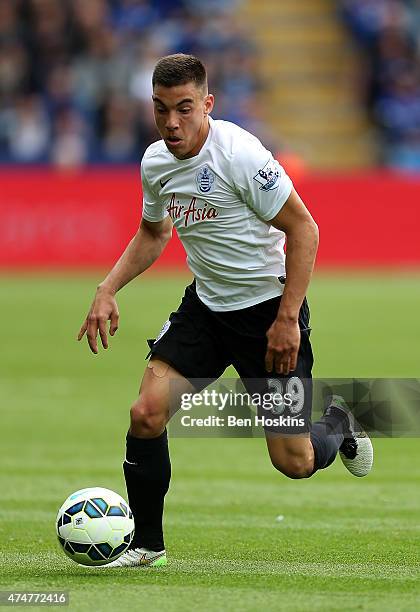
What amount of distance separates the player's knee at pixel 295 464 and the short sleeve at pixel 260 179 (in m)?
1.23

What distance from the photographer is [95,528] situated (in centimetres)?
660

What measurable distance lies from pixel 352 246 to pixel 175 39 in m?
6.21

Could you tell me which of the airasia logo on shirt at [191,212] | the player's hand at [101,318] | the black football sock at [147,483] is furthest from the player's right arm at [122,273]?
the black football sock at [147,483]

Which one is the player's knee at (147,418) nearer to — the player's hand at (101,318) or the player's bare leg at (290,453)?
the player's hand at (101,318)

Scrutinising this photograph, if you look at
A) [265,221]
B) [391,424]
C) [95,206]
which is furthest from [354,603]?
[95,206]

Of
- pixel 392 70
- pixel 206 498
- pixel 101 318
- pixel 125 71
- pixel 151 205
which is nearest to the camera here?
pixel 101 318

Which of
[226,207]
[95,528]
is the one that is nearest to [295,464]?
[95,528]

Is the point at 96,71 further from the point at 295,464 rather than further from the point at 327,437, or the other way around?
the point at 295,464

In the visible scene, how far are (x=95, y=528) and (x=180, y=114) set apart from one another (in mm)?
1978

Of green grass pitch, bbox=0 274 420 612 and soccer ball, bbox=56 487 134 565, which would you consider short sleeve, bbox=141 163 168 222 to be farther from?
green grass pitch, bbox=0 274 420 612

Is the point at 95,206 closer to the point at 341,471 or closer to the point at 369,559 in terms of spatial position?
the point at 341,471

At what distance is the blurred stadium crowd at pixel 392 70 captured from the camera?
2744 centimetres

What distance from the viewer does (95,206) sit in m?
23.0

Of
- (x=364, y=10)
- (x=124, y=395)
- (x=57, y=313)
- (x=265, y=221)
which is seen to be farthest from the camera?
(x=364, y=10)
